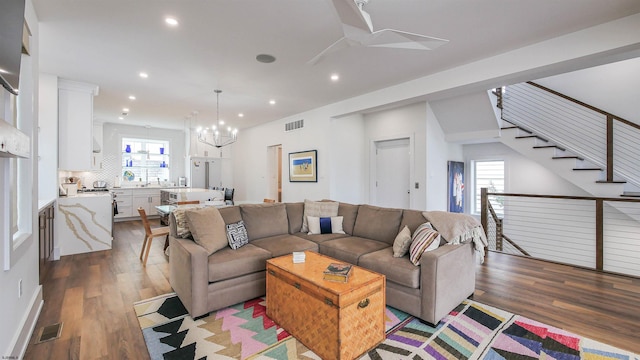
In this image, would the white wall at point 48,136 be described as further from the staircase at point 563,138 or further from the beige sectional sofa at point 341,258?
the staircase at point 563,138

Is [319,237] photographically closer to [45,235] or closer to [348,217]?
[348,217]

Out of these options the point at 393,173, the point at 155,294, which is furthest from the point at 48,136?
the point at 393,173

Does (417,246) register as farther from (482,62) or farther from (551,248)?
(551,248)

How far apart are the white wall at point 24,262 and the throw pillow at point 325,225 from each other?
269 cm

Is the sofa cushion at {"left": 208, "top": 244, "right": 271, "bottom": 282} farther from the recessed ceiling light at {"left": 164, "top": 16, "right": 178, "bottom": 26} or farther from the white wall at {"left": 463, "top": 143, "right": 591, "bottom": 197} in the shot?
the white wall at {"left": 463, "top": 143, "right": 591, "bottom": 197}

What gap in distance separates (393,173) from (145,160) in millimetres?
7272

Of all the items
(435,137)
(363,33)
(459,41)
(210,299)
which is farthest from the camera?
(435,137)

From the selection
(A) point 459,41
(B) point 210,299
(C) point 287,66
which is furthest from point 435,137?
(B) point 210,299

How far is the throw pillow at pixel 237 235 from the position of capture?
3.01m

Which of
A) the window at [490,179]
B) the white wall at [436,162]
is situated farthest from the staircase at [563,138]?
the window at [490,179]

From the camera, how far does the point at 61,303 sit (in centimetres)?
274

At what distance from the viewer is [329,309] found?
1896 millimetres

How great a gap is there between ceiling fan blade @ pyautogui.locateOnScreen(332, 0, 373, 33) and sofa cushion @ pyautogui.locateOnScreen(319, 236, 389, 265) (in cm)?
208

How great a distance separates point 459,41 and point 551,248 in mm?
4951
